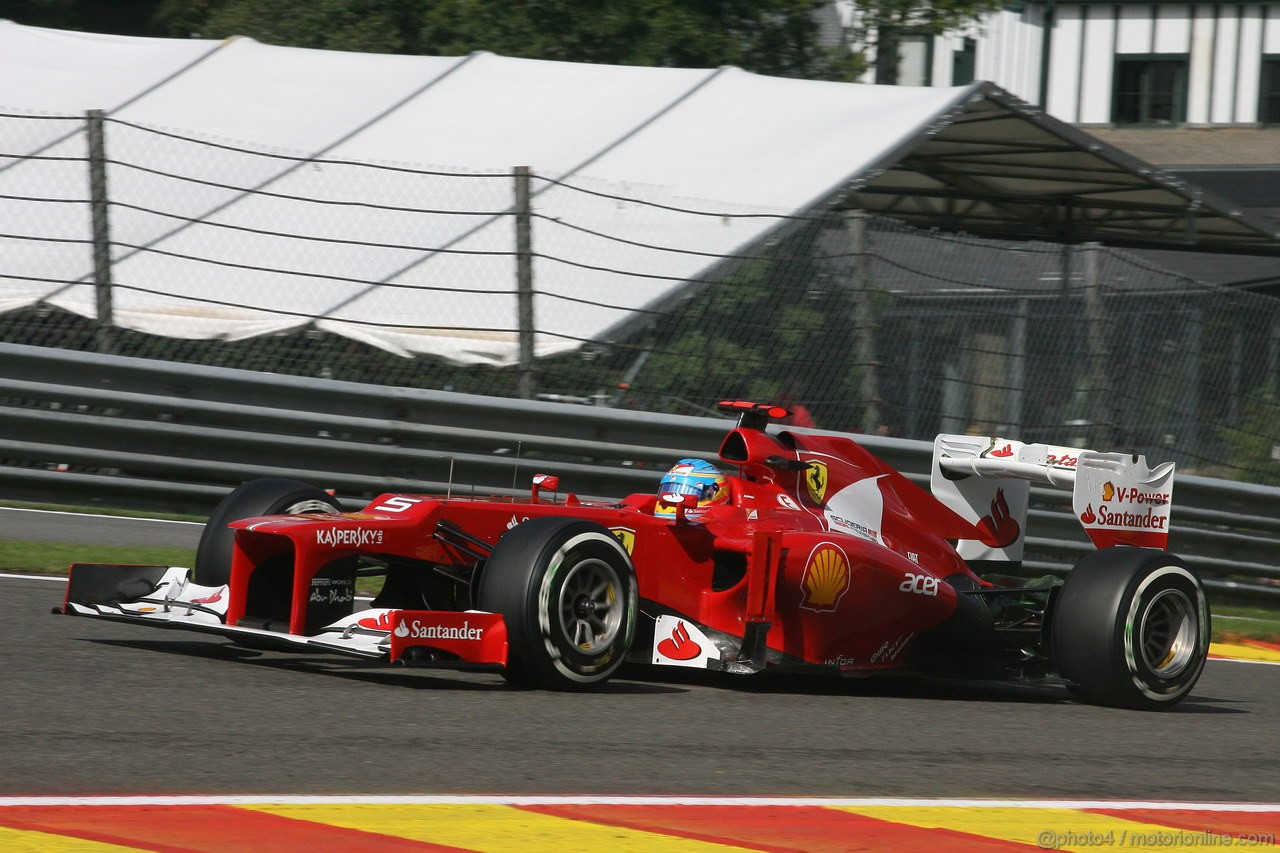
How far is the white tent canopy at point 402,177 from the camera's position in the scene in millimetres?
10594

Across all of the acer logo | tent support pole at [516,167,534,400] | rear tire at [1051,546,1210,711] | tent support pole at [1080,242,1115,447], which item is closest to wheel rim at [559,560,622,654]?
the acer logo

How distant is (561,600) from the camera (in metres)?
5.95

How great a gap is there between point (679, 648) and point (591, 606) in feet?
1.82

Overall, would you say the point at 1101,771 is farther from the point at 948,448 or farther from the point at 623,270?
the point at 623,270

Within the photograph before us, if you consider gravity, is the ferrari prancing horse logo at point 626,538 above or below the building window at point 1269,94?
below

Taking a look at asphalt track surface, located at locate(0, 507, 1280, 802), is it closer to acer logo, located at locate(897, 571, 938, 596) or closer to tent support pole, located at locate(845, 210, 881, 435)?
acer logo, located at locate(897, 571, 938, 596)

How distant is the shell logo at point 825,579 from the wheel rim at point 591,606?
87 cm

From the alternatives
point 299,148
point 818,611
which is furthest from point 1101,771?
point 299,148

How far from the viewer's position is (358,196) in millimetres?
11414

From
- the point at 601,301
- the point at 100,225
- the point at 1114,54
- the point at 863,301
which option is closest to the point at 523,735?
the point at 601,301

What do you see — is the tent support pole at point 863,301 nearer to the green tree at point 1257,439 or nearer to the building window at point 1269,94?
the green tree at point 1257,439

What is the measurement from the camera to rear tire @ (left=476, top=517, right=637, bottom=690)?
589 centimetres

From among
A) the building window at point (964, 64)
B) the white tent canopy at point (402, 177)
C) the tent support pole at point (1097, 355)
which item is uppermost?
the building window at point (964, 64)

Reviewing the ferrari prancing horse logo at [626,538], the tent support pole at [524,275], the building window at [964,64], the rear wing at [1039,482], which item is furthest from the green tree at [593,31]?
the building window at [964,64]
